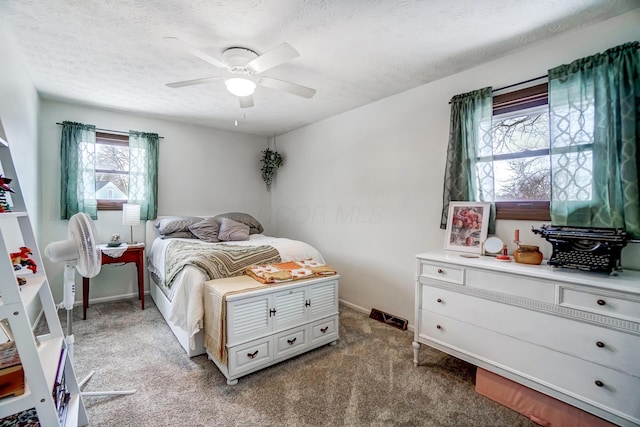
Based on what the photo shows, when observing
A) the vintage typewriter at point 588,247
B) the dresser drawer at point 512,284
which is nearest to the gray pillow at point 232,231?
the dresser drawer at point 512,284

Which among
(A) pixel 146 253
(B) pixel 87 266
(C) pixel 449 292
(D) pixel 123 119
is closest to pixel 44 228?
(A) pixel 146 253

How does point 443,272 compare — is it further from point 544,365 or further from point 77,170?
point 77,170

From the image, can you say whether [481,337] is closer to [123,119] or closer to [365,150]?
[365,150]

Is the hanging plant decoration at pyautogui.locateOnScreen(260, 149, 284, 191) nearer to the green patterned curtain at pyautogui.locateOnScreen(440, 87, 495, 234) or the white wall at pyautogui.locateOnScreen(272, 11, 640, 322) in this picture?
the white wall at pyautogui.locateOnScreen(272, 11, 640, 322)

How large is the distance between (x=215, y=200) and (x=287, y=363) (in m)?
3.03

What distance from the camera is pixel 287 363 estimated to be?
2.33m

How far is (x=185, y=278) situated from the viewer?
2.33m

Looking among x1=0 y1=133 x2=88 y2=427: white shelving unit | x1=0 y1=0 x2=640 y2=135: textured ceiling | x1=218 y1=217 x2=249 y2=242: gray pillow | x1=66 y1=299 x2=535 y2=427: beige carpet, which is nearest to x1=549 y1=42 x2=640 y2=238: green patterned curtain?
x1=0 y1=0 x2=640 y2=135: textured ceiling

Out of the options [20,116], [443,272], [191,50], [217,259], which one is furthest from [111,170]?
[443,272]

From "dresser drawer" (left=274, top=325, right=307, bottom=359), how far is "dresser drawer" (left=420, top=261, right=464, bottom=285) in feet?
3.65

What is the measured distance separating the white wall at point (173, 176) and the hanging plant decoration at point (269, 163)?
119 mm

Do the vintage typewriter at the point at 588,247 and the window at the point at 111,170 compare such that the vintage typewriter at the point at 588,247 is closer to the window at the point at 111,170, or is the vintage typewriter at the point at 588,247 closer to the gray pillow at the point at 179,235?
the gray pillow at the point at 179,235

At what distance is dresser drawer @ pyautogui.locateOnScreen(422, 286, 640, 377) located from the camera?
1.41 meters

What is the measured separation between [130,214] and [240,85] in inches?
91.5
